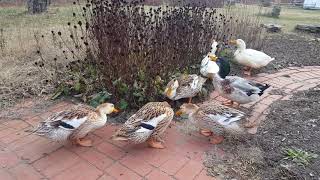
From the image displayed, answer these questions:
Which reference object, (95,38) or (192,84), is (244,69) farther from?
(95,38)

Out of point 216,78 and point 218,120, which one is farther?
point 216,78

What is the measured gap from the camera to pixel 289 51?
7.84 metres

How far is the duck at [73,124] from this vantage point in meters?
3.29

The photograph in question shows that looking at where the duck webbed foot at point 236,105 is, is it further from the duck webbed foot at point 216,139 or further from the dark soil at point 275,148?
the duck webbed foot at point 216,139

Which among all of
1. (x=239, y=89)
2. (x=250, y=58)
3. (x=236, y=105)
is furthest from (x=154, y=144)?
(x=250, y=58)

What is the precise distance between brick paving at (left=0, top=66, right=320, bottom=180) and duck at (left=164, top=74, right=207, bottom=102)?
1.74ft

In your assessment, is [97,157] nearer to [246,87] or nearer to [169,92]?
[169,92]

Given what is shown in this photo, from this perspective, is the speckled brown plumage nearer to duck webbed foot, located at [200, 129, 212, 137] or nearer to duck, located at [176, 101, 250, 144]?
duck, located at [176, 101, 250, 144]

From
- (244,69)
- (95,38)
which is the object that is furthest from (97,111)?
(244,69)

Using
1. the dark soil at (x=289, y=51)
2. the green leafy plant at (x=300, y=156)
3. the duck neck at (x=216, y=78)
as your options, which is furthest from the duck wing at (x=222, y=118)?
the dark soil at (x=289, y=51)

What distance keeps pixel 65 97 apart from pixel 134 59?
1.21 m

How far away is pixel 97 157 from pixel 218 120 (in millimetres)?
1418

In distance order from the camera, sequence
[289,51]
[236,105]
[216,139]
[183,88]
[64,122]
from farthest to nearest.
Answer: [289,51]
[236,105]
[183,88]
[216,139]
[64,122]

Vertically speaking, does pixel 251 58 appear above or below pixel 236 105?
above
